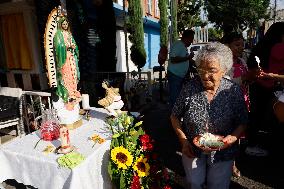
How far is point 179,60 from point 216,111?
3169 mm

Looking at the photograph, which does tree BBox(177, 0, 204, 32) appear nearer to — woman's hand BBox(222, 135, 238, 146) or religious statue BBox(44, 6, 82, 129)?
religious statue BBox(44, 6, 82, 129)

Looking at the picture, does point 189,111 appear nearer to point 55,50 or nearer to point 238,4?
point 55,50

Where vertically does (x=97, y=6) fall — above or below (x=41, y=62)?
above

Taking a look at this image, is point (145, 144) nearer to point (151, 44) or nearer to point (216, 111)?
point (216, 111)

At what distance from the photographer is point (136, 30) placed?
1178 cm

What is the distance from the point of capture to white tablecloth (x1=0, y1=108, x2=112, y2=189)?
7.08ft

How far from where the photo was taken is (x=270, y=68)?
3762 millimetres

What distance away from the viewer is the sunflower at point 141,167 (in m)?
2.42

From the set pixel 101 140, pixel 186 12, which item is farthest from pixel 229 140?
pixel 186 12

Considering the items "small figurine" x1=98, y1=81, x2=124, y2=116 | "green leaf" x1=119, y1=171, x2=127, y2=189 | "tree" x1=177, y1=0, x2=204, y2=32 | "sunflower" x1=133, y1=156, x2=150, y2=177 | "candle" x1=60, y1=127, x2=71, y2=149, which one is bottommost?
"green leaf" x1=119, y1=171, x2=127, y2=189

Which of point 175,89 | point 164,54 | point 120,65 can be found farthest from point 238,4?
point 175,89

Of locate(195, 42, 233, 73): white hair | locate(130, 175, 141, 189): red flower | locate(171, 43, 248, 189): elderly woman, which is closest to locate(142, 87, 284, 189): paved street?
locate(171, 43, 248, 189): elderly woman

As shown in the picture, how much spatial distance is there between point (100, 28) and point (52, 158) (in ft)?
18.3

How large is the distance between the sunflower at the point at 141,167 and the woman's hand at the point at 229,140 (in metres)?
0.76
